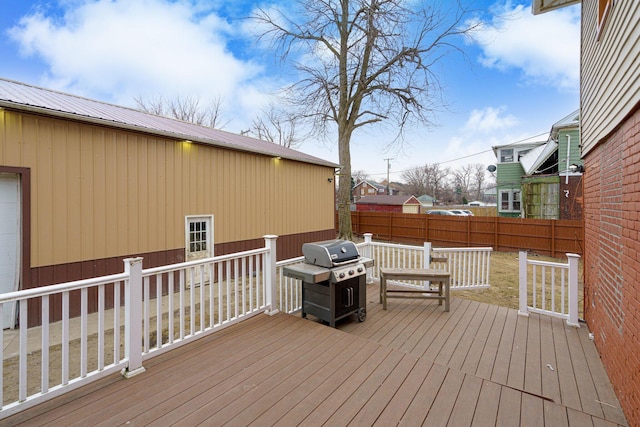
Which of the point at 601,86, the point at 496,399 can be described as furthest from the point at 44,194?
the point at 601,86

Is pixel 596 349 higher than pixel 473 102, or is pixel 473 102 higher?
pixel 473 102

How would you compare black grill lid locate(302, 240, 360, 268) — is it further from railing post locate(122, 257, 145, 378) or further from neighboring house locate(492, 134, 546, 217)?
neighboring house locate(492, 134, 546, 217)

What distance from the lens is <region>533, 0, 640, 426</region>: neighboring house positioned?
2141 millimetres

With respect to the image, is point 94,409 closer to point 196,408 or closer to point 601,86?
point 196,408

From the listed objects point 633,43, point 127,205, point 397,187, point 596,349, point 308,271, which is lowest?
point 596,349

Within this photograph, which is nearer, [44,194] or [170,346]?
[170,346]

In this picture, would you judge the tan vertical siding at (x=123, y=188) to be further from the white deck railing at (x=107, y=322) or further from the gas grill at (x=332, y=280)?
the gas grill at (x=332, y=280)

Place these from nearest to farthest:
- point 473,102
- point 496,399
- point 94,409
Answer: point 94,409 < point 496,399 < point 473,102

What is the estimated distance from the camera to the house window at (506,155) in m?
18.9

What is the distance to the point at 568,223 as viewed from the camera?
10.2m

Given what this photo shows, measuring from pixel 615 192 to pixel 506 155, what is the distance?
19.1 m

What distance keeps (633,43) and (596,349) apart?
3.09m

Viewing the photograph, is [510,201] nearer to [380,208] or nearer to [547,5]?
[380,208]

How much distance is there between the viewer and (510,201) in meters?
18.1
